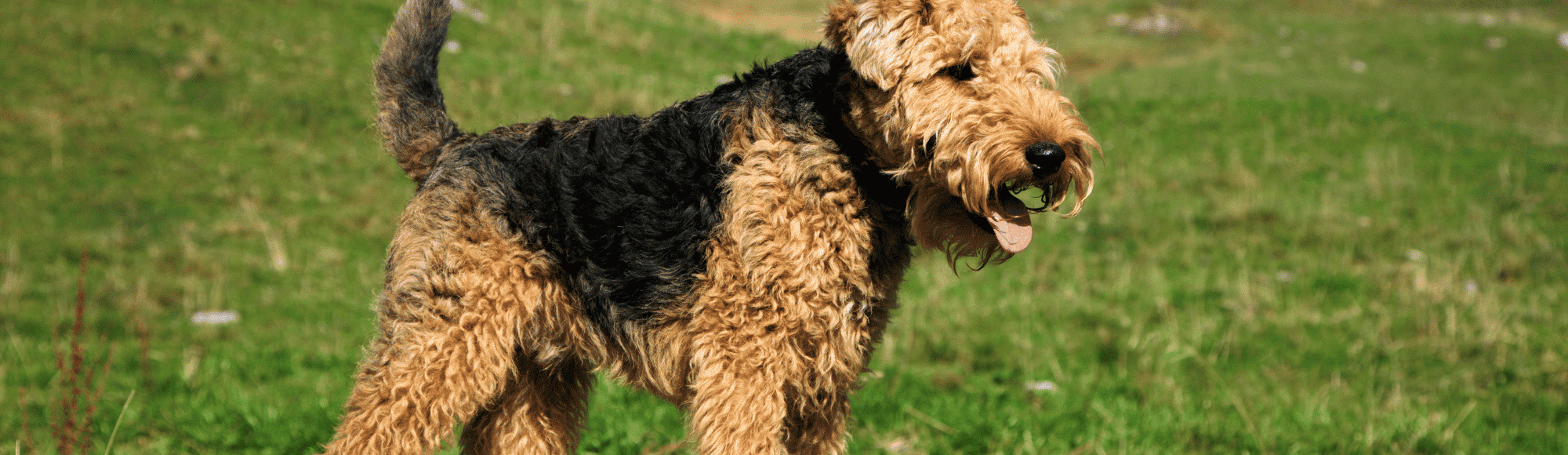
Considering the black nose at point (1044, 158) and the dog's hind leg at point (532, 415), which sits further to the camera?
the dog's hind leg at point (532, 415)

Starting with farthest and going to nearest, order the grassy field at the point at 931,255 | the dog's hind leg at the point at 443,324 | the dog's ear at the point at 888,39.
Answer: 1. the grassy field at the point at 931,255
2. the dog's hind leg at the point at 443,324
3. the dog's ear at the point at 888,39

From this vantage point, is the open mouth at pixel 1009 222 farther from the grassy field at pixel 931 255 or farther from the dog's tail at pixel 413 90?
the dog's tail at pixel 413 90

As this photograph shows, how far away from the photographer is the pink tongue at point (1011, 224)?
8.43 ft

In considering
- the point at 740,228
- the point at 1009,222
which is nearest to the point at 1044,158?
the point at 1009,222

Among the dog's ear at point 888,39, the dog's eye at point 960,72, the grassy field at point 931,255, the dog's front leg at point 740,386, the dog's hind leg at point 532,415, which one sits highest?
the dog's ear at point 888,39

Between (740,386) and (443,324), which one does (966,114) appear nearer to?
(740,386)

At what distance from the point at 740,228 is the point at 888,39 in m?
0.68

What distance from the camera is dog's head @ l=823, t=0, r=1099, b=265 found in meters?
2.48

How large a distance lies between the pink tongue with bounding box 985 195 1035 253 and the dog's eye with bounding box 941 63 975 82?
13.4 inches

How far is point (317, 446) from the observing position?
430 centimetres

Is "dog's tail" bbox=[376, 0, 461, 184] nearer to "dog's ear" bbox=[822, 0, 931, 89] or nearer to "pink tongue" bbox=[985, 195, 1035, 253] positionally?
"dog's ear" bbox=[822, 0, 931, 89]

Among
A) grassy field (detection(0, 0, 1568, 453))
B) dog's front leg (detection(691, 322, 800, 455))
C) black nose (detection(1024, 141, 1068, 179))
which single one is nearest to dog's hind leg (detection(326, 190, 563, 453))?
dog's front leg (detection(691, 322, 800, 455))

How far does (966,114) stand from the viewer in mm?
2531

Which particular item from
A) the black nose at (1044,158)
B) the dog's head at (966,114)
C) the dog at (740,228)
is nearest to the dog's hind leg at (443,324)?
the dog at (740,228)
